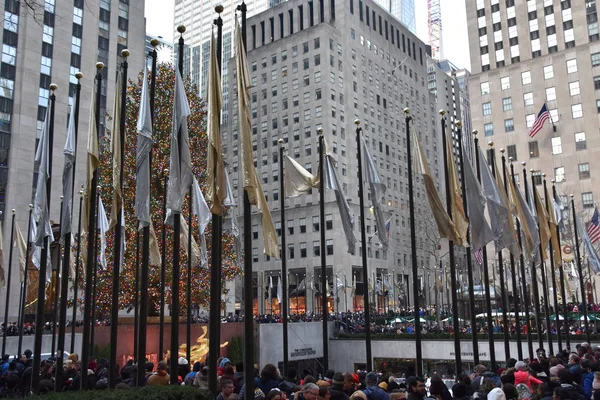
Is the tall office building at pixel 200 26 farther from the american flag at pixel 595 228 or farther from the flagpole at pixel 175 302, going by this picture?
the flagpole at pixel 175 302

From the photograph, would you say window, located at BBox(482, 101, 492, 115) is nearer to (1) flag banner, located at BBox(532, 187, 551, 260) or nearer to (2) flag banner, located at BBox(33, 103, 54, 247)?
(1) flag banner, located at BBox(532, 187, 551, 260)

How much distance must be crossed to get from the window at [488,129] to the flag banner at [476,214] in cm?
6591

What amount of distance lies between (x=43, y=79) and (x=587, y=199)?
64.6 metres

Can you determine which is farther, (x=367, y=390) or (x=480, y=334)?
(x=480, y=334)

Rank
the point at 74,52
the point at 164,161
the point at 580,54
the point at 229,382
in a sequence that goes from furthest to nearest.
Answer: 1. the point at 580,54
2. the point at 74,52
3. the point at 164,161
4. the point at 229,382

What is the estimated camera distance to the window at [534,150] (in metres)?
79.9

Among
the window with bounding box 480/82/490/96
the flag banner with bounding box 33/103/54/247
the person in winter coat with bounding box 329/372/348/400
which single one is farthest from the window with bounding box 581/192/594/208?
the person in winter coat with bounding box 329/372/348/400

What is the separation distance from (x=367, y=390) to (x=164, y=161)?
25.9m

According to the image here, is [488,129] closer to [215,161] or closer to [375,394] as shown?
[215,161]

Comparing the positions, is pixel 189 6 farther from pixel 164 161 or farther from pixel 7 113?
pixel 164 161

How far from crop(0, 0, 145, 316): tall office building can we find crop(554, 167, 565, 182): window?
176ft

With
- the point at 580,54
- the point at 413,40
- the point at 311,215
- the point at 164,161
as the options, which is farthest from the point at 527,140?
the point at 164,161

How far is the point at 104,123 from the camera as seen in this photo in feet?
208

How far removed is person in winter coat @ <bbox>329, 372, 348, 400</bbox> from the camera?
33.6 ft
